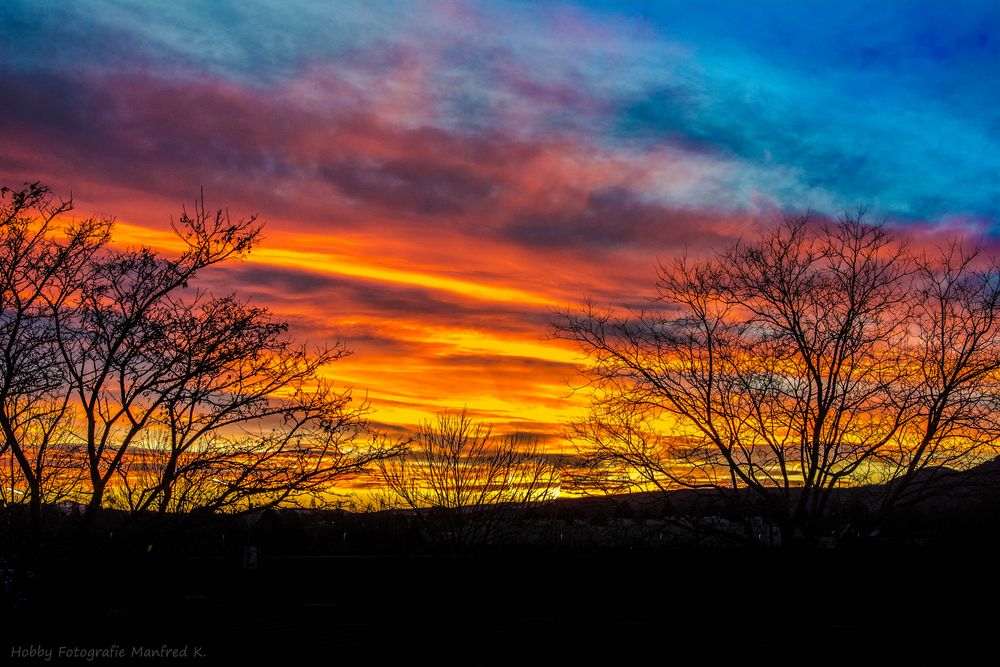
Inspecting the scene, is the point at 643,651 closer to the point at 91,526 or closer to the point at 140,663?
the point at 140,663

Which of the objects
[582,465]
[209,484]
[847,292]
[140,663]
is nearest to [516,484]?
[582,465]

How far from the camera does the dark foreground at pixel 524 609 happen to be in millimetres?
14062

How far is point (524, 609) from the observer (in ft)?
63.8

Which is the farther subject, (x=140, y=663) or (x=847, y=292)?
(x=847, y=292)

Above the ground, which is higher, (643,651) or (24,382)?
(24,382)

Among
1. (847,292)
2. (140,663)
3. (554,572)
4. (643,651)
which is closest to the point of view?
(140,663)

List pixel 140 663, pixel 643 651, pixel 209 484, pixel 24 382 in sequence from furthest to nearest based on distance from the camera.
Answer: pixel 209 484 < pixel 24 382 < pixel 643 651 < pixel 140 663

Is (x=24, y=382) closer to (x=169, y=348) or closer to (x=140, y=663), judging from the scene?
(x=169, y=348)

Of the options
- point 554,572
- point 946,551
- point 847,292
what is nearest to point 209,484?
point 554,572

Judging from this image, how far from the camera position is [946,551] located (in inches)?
936

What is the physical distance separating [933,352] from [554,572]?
1063 centimetres

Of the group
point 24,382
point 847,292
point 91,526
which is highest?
point 847,292

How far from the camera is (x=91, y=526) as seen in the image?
16.6 meters

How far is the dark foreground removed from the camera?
14.1m
